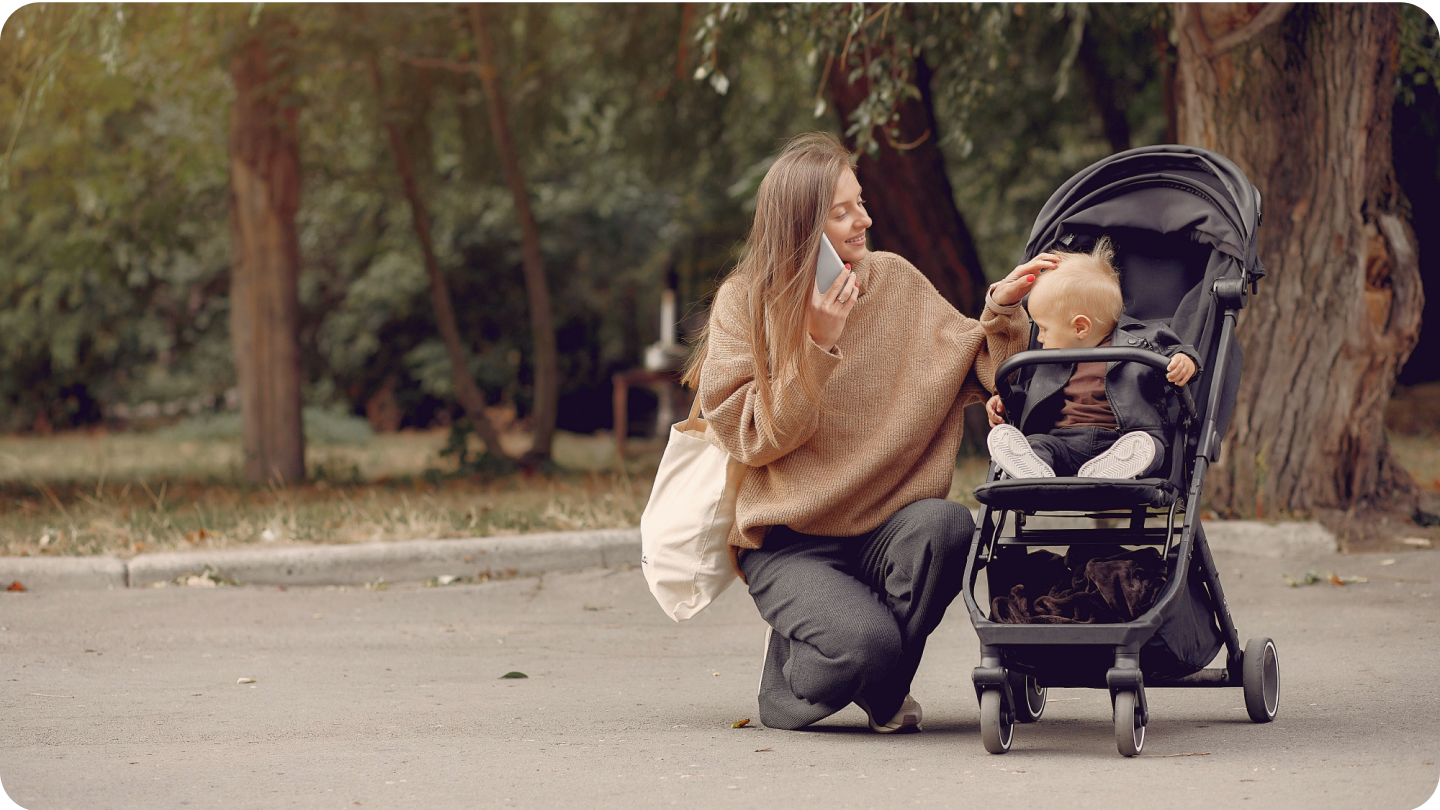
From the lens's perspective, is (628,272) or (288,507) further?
(628,272)

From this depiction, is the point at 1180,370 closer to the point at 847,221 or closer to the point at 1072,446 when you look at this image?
the point at 1072,446

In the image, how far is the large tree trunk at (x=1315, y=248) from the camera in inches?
275

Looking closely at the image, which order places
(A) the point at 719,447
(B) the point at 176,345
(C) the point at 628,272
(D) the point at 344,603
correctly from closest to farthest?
1. (A) the point at 719,447
2. (D) the point at 344,603
3. (C) the point at 628,272
4. (B) the point at 176,345

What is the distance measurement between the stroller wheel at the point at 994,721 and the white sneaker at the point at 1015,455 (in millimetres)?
546

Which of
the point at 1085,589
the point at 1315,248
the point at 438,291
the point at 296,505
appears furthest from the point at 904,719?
the point at 438,291

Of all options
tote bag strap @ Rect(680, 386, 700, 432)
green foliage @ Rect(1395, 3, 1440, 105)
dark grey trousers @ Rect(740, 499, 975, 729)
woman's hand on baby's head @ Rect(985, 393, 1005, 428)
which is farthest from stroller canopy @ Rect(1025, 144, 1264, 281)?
green foliage @ Rect(1395, 3, 1440, 105)

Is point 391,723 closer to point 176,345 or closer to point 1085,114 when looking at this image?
point 1085,114

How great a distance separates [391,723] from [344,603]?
7.60 ft

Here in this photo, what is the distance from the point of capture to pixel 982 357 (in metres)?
4.05

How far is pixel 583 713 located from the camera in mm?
4273

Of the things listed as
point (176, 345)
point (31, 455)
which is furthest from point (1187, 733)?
point (176, 345)

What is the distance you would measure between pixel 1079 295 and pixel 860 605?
1.03 metres

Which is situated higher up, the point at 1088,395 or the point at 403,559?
the point at 1088,395

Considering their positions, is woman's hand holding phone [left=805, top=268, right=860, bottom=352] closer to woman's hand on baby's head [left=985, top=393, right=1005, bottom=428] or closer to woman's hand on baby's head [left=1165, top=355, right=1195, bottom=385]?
woman's hand on baby's head [left=985, top=393, right=1005, bottom=428]
